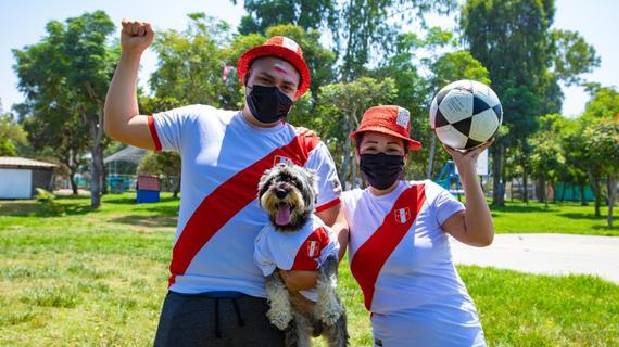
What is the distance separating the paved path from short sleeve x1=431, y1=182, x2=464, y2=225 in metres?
8.90

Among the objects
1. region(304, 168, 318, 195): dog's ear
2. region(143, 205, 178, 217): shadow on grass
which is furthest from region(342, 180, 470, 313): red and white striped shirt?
region(143, 205, 178, 217): shadow on grass

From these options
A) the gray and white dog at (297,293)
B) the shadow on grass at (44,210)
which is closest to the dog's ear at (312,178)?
the gray and white dog at (297,293)

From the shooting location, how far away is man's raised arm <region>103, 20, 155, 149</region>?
2.93 meters

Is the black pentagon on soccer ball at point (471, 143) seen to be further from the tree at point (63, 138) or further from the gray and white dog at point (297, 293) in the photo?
the tree at point (63, 138)

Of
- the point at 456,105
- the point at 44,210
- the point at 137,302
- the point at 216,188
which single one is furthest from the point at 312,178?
the point at 44,210

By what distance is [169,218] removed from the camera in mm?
28609

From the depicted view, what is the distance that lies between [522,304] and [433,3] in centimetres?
3065

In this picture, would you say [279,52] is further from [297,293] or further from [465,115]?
[297,293]

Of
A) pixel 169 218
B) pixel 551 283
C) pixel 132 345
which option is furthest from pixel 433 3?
pixel 132 345

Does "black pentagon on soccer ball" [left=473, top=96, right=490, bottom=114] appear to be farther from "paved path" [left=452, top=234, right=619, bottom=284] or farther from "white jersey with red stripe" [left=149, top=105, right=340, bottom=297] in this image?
"paved path" [left=452, top=234, right=619, bottom=284]

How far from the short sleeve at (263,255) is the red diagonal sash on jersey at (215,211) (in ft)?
0.65

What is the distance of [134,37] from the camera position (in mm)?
2982

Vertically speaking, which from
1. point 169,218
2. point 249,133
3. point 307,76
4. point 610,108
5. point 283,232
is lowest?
point 169,218

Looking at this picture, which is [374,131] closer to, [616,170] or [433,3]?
[616,170]
